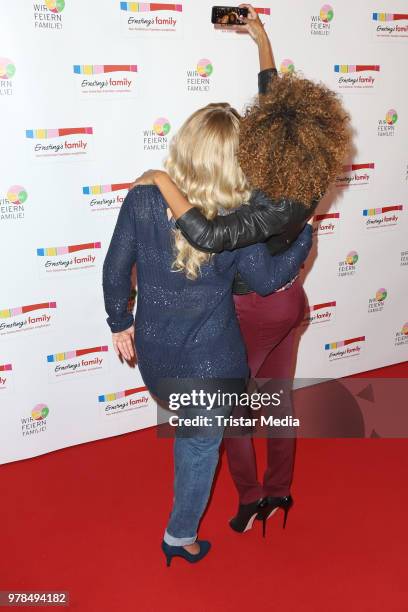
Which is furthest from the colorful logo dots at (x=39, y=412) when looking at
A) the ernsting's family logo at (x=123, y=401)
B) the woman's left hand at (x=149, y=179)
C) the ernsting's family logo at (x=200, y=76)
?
the ernsting's family logo at (x=200, y=76)

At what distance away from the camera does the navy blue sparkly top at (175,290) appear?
1909 mm

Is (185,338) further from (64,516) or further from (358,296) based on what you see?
(358,296)

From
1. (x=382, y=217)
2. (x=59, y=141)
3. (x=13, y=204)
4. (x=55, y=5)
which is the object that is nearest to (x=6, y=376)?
(x=13, y=204)

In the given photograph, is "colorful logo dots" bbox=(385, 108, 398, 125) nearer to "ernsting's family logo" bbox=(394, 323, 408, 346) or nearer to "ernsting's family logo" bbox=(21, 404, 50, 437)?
"ernsting's family logo" bbox=(394, 323, 408, 346)

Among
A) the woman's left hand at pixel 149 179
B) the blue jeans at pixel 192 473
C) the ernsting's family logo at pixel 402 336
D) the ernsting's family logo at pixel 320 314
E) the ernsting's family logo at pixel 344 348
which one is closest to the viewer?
the woman's left hand at pixel 149 179

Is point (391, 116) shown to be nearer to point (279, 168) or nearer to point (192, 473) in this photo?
point (279, 168)

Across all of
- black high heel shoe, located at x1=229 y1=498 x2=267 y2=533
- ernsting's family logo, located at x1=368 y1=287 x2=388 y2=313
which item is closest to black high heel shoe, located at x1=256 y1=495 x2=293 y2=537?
black high heel shoe, located at x1=229 y1=498 x2=267 y2=533

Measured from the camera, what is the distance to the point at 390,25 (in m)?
3.39

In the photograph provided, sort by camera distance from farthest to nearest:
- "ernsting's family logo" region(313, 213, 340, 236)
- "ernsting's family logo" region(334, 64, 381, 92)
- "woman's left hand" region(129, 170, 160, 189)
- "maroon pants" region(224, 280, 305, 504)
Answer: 1. "ernsting's family logo" region(313, 213, 340, 236)
2. "ernsting's family logo" region(334, 64, 381, 92)
3. "maroon pants" region(224, 280, 305, 504)
4. "woman's left hand" region(129, 170, 160, 189)

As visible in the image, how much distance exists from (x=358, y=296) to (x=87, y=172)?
5.81 feet

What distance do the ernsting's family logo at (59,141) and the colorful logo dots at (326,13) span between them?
1.31m

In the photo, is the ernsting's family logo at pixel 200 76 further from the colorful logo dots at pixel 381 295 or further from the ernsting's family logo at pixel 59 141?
the colorful logo dots at pixel 381 295

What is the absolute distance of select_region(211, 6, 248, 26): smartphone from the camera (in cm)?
269

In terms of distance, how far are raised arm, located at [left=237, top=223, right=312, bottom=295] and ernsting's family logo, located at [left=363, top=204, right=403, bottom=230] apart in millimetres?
1619
